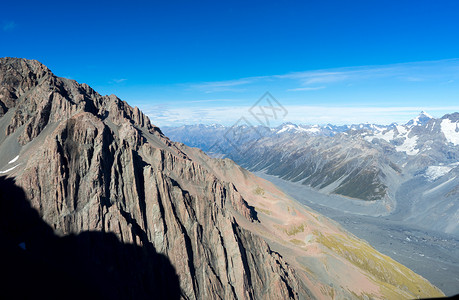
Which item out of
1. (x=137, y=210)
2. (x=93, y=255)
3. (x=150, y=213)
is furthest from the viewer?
(x=150, y=213)

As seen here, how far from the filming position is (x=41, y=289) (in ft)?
101

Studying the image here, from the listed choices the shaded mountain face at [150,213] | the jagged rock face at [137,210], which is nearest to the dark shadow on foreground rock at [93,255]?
the shaded mountain face at [150,213]

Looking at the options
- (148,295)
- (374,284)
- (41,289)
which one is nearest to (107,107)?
(148,295)

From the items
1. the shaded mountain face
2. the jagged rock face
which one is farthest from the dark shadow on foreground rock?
the jagged rock face

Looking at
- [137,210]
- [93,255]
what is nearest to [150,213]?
[137,210]

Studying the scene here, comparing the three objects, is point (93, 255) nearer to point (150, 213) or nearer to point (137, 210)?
point (137, 210)

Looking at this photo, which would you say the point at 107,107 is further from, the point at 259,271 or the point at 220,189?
the point at 259,271

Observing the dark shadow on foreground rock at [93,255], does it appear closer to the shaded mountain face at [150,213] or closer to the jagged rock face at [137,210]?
the shaded mountain face at [150,213]

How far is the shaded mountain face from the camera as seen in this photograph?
62500 mm

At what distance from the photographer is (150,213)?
3024 inches

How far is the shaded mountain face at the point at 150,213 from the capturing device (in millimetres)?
62500

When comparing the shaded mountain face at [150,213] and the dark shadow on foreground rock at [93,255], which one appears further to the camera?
the shaded mountain face at [150,213]

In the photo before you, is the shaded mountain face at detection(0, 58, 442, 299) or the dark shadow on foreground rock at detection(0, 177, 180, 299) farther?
the shaded mountain face at detection(0, 58, 442, 299)

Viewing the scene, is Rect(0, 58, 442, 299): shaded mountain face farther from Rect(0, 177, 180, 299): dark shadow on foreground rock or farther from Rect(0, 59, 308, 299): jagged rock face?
Rect(0, 177, 180, 299): dark shadow on foreground rock
